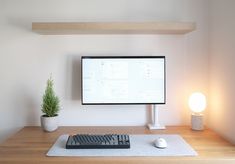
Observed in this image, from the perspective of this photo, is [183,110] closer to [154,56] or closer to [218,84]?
[218,84]

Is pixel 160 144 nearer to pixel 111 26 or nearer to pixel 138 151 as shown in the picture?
pixel 138 151

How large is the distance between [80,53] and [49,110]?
48 centimetres

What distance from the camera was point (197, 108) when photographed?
1770mm

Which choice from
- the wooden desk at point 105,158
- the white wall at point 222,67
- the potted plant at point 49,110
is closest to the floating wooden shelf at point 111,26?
the white wall at point 222,67

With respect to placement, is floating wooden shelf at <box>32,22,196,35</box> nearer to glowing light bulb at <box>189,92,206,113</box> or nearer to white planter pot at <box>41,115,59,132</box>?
glowing light bulb at <box>189,92,206,113</box>

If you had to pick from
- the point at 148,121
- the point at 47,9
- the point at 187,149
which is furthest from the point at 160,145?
the point at 47,9

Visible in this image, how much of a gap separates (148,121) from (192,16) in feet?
2.86

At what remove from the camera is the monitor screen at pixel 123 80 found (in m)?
1.73

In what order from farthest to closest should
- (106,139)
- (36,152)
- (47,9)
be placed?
(47,9), (106,139), (36,152)

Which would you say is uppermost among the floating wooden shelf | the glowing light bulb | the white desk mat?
the floating wooden shelf

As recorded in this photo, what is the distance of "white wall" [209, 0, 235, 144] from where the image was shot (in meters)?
1.49

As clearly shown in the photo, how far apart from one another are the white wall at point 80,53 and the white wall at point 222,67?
0.10 m

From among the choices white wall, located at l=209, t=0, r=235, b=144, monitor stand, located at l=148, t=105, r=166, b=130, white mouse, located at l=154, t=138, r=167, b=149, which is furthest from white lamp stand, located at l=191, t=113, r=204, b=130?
white mouse, located at l=154, t=138, r=167, b=149

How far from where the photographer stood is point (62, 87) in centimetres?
187
